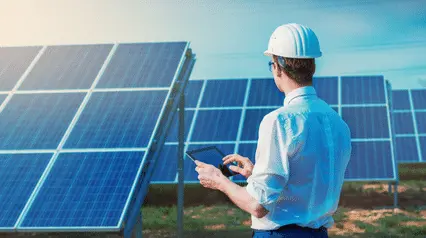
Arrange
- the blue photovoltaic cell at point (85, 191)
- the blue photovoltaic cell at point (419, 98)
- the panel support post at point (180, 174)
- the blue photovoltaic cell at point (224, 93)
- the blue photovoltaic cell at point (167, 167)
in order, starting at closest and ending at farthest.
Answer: the blue photovoltaic cell at point (85, 191) → the panel support post at point (180, 174) → the blue photovoltaic cell at point (167, 167) → the blue photovoltaic cell at point (224, 93) → the blue photovoltaic cell at point (419, 98)

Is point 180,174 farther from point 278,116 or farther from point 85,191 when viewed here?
point 278,116

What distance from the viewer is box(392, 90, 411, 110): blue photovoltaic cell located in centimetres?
2378

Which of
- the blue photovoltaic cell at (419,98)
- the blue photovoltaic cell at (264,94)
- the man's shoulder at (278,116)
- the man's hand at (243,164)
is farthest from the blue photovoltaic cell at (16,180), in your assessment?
the blue photovoltaic cell at (419,98)

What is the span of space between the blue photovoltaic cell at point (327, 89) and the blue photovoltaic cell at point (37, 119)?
948 centimetres

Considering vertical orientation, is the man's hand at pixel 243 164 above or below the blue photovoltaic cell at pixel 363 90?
below

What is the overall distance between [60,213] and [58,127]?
183cm

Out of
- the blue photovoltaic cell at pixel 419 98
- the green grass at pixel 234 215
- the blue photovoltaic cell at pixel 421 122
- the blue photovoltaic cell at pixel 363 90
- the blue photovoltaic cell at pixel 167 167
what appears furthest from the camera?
the blue photovoltaic cell at pixel 419 98

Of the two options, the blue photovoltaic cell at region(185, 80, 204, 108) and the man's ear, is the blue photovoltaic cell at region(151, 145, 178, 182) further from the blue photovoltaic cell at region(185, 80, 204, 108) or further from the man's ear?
the man's ear

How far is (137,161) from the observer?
8.34m

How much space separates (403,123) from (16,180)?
1658 centimetres

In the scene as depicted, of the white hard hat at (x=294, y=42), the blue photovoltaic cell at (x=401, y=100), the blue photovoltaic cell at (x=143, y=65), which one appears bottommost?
the white hard hat at (x=294, y=42)

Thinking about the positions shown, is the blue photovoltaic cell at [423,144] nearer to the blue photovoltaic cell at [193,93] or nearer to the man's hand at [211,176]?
the blue photovoltaic cell at [193,93]

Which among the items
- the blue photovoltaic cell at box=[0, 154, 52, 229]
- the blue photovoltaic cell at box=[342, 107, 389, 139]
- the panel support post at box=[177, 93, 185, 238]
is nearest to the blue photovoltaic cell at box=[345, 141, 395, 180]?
the blue photovoltaic cell at box=[342, 107, 389, 139]

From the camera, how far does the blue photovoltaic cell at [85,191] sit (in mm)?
7680
